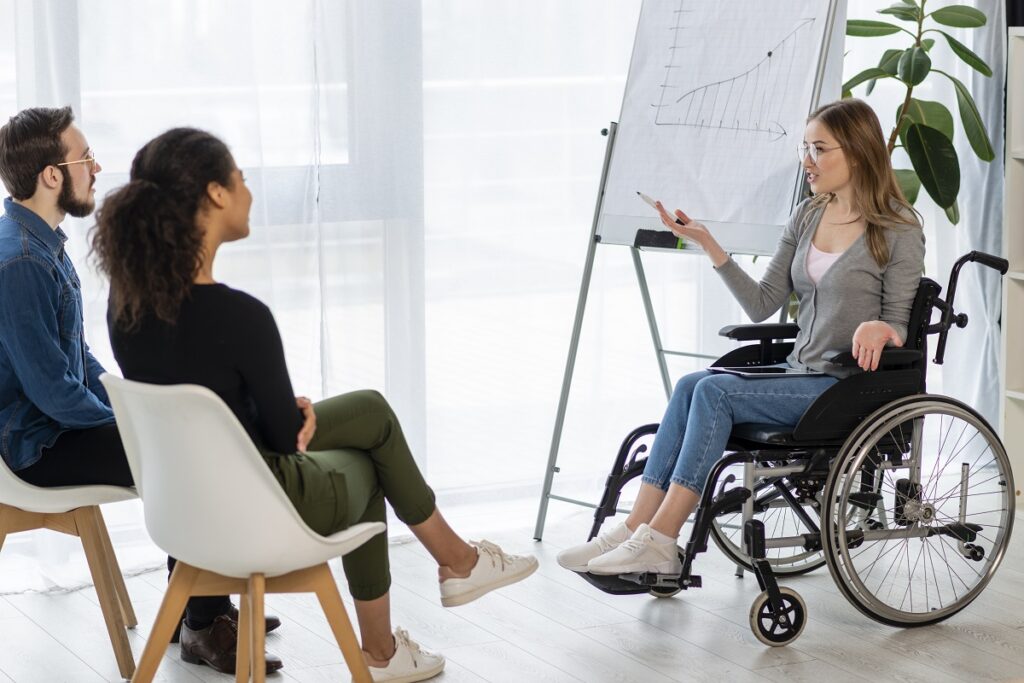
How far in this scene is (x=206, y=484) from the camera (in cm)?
187

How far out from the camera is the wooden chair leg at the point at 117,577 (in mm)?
2623

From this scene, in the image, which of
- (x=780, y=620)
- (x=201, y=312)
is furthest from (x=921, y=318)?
(x=201, y=312)

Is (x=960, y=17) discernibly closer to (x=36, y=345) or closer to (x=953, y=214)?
(x=953, y=214)

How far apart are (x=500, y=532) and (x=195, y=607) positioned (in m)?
1.17

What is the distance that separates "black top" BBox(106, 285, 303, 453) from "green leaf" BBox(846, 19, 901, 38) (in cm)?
242

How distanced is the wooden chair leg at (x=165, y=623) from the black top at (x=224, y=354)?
0.27 meters

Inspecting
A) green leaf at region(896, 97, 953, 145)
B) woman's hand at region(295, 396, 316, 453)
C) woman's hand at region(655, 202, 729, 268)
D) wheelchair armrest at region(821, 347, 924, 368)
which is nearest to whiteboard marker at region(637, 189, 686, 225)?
woman's hand at region(655, 202, 729, 268)

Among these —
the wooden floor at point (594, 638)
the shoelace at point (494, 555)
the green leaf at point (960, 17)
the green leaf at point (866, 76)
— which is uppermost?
the green leaf at point (960, 17)

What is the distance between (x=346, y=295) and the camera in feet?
11.4

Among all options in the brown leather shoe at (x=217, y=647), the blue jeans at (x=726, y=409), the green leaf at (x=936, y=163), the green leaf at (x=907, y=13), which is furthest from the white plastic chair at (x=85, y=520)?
the green leaf at (x=907, y=13)

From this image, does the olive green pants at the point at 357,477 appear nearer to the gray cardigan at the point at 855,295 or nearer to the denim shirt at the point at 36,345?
the denim shirt at the point at 36,345

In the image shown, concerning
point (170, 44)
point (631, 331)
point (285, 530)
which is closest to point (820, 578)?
point (631, 331)

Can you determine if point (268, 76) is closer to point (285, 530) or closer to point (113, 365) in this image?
point (113, 365)

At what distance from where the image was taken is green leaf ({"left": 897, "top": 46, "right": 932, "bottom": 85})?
362cm
